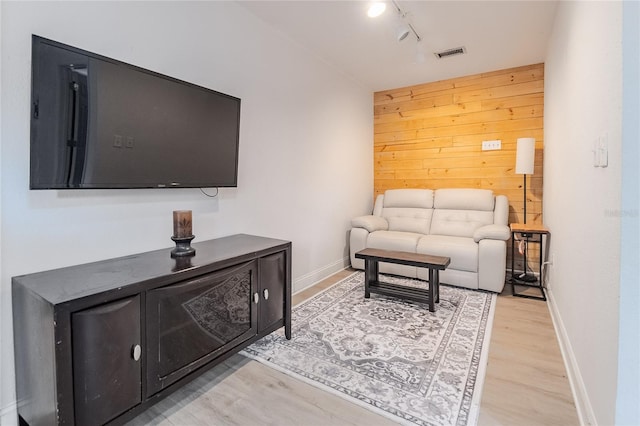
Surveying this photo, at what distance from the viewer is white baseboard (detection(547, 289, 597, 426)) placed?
1397 millimetres

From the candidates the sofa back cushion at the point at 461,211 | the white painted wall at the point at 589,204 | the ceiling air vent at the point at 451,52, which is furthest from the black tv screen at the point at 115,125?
the sofa back cushion at the point at 461,211

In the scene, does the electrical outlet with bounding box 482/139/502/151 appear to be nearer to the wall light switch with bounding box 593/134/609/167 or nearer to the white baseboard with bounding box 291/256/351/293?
the white baseboard with bounding box 291/256/351/293

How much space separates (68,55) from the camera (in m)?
1.41

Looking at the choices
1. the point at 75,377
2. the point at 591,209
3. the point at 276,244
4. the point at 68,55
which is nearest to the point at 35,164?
the point at 68,55

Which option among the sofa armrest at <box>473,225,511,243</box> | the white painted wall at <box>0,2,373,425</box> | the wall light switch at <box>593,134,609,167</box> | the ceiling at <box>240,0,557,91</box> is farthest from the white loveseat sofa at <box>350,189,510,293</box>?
the wall light switch at <box>593,134,609,167</box>

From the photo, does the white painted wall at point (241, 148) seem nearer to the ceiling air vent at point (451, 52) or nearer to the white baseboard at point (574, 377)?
the ceiling air vent at point (451, 52)

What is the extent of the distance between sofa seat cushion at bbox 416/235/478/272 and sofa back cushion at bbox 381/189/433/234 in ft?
1.80

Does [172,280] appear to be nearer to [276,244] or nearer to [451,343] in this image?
[276,244]

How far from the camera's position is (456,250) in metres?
3.28

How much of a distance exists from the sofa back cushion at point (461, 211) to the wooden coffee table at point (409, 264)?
976mm

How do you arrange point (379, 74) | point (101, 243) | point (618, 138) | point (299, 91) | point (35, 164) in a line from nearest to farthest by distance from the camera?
point (618, 138) → point (35, 164) → point (101, 243) → point (299, 91) → point (379, 74)

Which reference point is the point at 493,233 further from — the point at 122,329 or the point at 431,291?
the point at 122,329

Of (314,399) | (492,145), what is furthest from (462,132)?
(314,399)

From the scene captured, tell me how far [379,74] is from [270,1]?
199 centimetres
